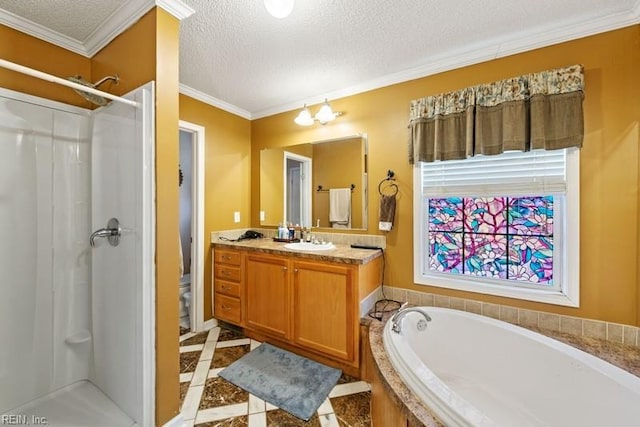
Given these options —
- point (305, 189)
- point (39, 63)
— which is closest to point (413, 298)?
point (305, 189)

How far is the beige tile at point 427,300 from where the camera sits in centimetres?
210

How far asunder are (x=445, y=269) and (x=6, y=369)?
2.99 meters

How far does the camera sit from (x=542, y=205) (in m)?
1.83

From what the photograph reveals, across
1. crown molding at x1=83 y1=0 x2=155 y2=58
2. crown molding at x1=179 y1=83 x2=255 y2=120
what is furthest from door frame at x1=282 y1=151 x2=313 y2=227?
crown molding at x1=83 y1=0 x2=155 y2=58

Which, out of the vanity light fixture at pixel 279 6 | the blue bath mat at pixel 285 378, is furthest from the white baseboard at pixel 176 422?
the vanity light fixture at pixel 279 6

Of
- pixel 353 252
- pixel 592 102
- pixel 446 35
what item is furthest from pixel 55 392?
pixel 592 102

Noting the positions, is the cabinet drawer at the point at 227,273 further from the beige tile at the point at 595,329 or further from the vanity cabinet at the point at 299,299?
the beige tile at the point at 595,329

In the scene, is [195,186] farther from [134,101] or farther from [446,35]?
[446,35]

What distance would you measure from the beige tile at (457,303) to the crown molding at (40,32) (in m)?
3.26

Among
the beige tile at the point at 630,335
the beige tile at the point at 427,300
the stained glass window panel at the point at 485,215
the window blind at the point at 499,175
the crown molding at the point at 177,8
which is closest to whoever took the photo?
the crown molding at the point at 177,8

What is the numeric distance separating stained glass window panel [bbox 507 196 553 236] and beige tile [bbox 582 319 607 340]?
Result: 57 centimetres

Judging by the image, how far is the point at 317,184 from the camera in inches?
107

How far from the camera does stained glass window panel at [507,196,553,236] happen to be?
1.82 metres

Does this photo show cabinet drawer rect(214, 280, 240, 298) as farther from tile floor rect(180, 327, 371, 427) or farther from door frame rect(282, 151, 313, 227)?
door frame rect(282, 151, 313, 227)
